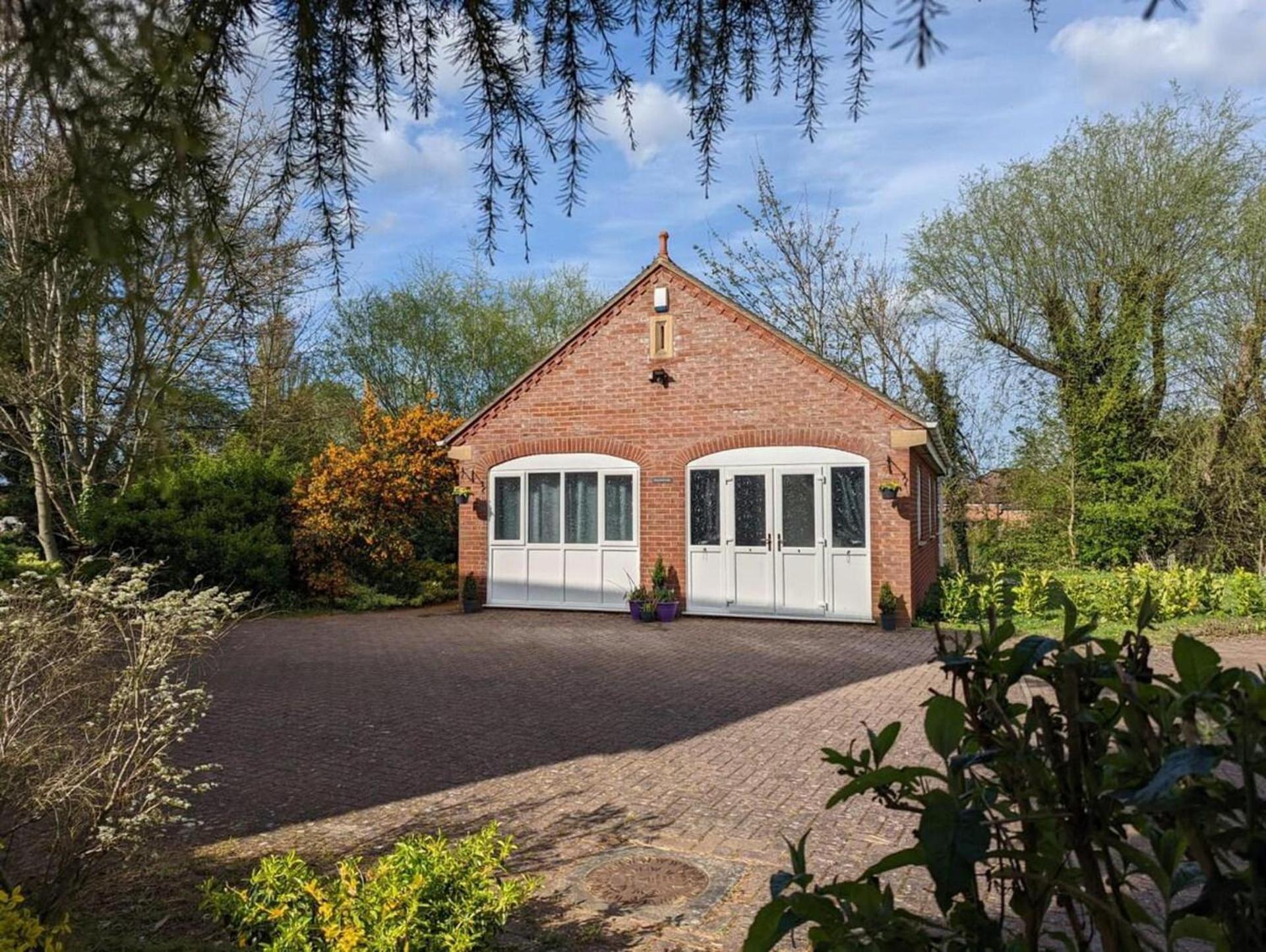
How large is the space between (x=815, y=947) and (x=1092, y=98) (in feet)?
6.78

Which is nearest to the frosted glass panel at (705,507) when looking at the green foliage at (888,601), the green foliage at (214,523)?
the green foliage at (888,601)

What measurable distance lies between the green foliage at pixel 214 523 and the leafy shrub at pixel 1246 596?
1593 cm

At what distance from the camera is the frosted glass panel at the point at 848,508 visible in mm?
12188

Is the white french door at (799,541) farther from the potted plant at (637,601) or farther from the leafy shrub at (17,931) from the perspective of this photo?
the leafy shrub at (17,931)

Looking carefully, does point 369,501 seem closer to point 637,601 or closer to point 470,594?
point 470,594

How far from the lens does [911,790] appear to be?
1275 millimetres

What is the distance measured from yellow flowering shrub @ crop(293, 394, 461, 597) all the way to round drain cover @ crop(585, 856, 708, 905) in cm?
1221

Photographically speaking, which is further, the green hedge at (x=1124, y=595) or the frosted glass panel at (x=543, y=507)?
the frosted glass panel at (x=543, y=507)

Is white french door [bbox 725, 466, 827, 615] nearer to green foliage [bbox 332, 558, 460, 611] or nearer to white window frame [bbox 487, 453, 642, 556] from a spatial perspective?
white window frame [bbox 487, 453, 642, 556]

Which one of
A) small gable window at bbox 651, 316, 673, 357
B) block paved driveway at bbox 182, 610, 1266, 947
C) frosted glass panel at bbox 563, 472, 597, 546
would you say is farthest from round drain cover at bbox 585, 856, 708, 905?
small gable window at bbox 651, 316, 673, 357

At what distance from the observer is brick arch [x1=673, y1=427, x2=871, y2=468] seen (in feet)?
40.2

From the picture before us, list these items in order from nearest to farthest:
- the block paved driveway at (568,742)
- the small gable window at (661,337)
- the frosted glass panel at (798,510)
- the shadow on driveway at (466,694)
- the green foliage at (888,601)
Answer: the block paved driveway at (568,742) < the shadow on driveway at (466,694) < the green foliage at (888,601) < the frosted glass panel at (798,510) < the small gable window at (661,337)

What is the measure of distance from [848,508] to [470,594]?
22.3 ft

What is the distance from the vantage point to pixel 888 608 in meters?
11.8
